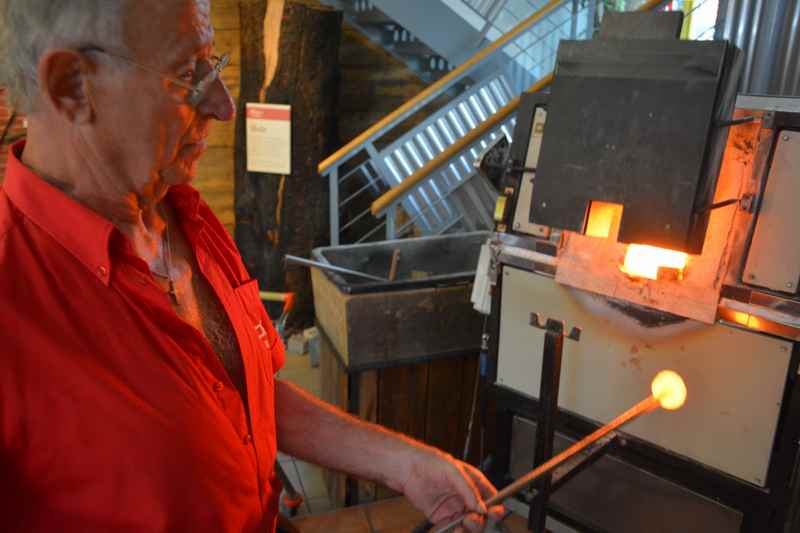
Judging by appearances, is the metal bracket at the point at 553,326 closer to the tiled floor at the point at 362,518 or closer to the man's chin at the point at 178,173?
the tiled floor at the point at 362,518

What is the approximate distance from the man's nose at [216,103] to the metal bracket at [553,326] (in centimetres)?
93

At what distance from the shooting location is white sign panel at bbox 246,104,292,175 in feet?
14.9

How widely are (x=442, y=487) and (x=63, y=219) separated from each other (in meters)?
0.86

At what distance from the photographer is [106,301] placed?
35.6 inches

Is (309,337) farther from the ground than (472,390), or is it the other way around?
(472,390)

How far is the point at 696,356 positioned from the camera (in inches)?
56.9

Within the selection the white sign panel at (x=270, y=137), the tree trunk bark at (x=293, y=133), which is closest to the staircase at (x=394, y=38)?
the tree trunk bark at (x=293, y=133)

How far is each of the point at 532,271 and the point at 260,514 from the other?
0.98 m

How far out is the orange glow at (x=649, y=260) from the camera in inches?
53.7

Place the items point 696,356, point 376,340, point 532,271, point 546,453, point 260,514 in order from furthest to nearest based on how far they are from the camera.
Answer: point 376,340, point 532,271, point 546,453, point 696,356, point 260,514

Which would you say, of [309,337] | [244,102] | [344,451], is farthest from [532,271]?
[244,102]

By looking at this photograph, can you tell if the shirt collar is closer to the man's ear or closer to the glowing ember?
the man's ear

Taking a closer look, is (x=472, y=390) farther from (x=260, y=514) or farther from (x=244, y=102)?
(x=244, y=102)

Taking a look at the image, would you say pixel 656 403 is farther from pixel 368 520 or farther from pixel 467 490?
pixel 368 520
